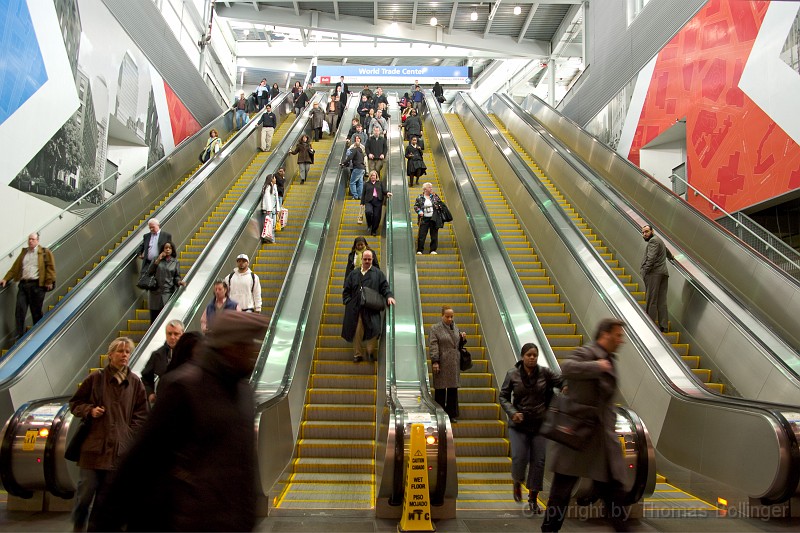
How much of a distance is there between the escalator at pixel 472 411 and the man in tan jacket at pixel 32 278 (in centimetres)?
486

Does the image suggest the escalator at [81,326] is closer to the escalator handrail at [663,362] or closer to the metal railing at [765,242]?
the escalator handrail at [663,362]

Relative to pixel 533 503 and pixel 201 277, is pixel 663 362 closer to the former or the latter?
pixel 533 503

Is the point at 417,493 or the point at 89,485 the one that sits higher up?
the point at 89,485

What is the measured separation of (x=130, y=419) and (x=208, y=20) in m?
23.3

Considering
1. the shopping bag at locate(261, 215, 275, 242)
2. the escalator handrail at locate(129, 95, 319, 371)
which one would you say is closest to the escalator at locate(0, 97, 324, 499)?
the escalator handrail at locate(129, 95, 319, 371)

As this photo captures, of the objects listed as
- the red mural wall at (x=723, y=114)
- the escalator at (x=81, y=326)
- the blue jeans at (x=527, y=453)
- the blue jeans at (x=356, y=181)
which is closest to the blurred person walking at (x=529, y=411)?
the blue jeans at (x=527, y=453)

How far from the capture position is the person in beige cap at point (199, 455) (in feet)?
6.02

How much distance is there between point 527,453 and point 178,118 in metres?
17.4

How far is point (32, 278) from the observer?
799cm

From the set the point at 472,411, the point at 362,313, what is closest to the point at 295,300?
the point at 362,313

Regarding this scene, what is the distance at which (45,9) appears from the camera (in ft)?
35.3

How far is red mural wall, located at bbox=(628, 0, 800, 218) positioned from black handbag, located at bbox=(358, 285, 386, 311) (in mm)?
6372

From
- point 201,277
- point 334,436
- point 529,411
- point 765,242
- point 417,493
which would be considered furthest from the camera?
point 765,242

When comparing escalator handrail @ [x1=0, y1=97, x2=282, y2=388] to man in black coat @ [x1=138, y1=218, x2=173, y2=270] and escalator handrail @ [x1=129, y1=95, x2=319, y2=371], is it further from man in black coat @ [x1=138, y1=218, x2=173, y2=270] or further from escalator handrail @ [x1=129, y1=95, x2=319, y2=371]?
escalator handrail @ [x1=129, y1=95, x2=319, y2=371]
